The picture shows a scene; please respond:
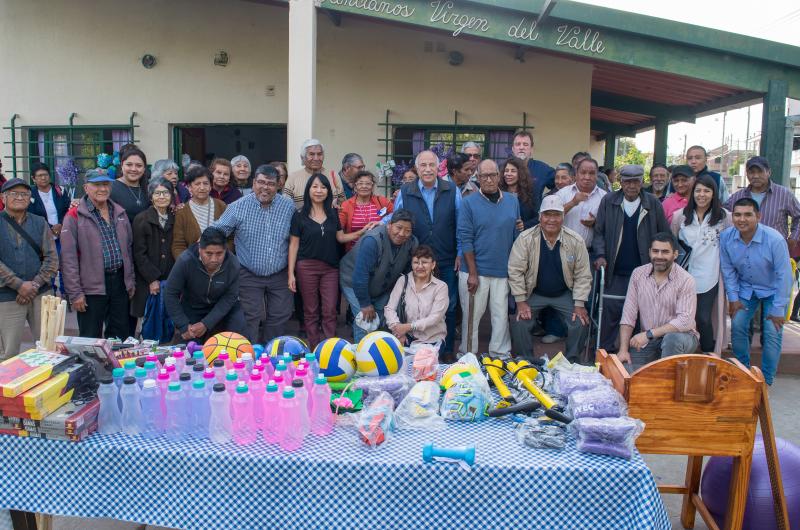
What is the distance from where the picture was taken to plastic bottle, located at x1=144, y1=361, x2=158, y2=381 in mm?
2918

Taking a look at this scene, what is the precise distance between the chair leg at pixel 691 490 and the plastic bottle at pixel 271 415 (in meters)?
2.48

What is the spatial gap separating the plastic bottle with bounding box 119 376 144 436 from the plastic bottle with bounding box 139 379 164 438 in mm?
24

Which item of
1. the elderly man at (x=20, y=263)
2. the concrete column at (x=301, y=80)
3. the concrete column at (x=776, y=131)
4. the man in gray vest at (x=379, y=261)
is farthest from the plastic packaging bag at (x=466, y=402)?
the concrete column at (x=776, y=131)

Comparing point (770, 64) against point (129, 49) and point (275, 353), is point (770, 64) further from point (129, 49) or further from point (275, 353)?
point (129, 49)

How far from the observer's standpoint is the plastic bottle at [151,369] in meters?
2.92

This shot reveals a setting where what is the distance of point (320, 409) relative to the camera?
8.96ft

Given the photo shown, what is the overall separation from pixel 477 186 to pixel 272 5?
5252mm

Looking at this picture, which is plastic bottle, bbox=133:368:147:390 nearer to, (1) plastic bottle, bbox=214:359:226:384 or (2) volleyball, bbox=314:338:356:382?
(1) plastic bottle, bbox=214:359:226:384

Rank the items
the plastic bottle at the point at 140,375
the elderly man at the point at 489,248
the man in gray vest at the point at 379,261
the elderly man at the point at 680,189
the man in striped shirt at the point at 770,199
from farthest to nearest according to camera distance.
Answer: the elderly man at the point at 680,189, the man in striped shirt at the point at 770,199, the elderly man at the point at 489,248, the man in gray vest at the point at 379,261, the plastic bottle at the point at 140,375

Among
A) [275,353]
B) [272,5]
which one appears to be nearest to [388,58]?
[272,5]

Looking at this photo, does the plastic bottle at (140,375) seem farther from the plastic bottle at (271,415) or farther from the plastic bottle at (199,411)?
the plastic bottle at (271,415)

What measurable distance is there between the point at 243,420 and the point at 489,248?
326 centimetres

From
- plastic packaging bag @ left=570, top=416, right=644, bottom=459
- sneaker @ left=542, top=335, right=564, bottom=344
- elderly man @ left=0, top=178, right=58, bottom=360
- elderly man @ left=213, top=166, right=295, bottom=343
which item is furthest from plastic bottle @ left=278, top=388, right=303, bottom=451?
sneaker @ left=542, top=335, right=564, bottom=344

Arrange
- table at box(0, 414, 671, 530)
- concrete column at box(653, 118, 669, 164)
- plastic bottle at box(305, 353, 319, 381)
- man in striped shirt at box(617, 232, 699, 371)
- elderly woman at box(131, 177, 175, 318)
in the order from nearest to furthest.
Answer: table at box(0, 414, 671, 530) → plastic bottle at box(305, 353, 319, 381) → man in striped shirt at box(617, 232, 699, 371) → elderly woman at box(131, 177, 175, 318) → concrete column at box(653, 118, 669, 164)
